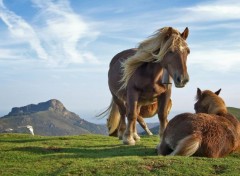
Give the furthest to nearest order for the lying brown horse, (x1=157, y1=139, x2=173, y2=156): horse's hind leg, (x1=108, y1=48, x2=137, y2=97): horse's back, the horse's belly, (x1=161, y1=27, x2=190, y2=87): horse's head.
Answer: the horse's belly, (x1=108, y1=48, x2=137, y2=97): horse's back, (x1=161, y1=27, x2=190, y2=87): horse's head, (x1=157, y1=139, x2=173, y2=156): horse's hind leg, the lying brown horse

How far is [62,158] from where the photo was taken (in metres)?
10.5

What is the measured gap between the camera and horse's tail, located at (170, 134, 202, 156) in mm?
9875

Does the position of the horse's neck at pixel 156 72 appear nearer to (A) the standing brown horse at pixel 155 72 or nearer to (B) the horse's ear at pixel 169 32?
(A) the standing brown horse at pixel 155 72

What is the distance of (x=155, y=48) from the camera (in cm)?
1309

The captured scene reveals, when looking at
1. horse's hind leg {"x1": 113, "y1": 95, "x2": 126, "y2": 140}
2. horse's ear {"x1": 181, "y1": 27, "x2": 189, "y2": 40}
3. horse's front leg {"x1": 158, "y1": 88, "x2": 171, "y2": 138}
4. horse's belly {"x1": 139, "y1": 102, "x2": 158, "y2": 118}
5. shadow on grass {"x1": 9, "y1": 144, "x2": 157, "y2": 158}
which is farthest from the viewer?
horse's belly {"x1": 139, "y1": 102, "x2": 158, "y2": 118}

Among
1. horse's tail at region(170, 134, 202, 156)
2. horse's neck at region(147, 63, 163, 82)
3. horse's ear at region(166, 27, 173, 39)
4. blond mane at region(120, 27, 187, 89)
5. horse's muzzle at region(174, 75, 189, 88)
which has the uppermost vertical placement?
horse's ear at region(166, 27, 173, 39)

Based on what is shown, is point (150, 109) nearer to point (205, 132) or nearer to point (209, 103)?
point (209, 103)

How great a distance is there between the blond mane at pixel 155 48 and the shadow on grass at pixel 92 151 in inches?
99.3

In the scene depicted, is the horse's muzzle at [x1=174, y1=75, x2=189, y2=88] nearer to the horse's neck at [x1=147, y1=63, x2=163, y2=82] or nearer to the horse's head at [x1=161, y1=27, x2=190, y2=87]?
the horse's head at [x1=161, y1=27, x2=190, y2=87]

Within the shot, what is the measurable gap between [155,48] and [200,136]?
4.07m

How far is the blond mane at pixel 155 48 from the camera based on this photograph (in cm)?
1224

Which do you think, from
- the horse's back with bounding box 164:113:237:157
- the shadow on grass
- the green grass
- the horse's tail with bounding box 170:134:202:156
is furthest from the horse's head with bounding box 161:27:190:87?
the green grass

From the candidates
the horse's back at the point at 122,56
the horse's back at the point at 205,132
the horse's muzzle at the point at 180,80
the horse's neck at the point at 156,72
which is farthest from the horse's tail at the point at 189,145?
the horse's back at the point at 122,56

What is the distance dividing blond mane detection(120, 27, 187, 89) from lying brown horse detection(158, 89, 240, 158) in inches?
96.4
